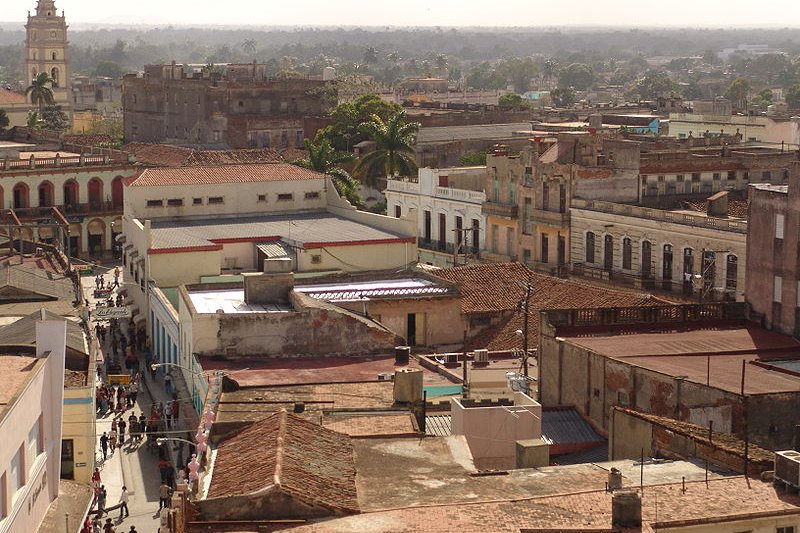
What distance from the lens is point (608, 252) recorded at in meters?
55.5

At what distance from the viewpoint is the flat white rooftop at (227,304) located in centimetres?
4228

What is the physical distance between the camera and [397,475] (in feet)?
78.4

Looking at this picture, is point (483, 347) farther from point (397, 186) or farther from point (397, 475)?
point (397, 186)

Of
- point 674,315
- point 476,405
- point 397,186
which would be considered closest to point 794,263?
point 674,315

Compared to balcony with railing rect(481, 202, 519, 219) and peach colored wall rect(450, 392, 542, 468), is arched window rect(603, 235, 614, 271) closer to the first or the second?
balcony with railing rect(481, 202, 519, 219)

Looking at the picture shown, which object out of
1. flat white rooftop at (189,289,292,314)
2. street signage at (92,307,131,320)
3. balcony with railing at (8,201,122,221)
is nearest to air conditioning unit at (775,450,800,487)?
flat white rooftop at (189,289,292,314)

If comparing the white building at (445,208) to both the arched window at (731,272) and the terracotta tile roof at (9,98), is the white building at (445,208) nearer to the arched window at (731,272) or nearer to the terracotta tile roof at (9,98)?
the arched window at (731,272)

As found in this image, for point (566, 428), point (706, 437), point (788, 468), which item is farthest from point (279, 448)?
point (566, 428)

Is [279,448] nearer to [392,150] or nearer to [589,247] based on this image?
[589,247]

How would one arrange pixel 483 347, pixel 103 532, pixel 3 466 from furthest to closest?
pixel 483 347 < pixel 103 532 < pixel 3 466

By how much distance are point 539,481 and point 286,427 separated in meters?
4.01

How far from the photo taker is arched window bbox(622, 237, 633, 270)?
5434 centimetres

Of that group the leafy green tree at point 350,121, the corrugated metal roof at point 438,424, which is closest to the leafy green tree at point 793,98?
the leafy green tree at point 350,121

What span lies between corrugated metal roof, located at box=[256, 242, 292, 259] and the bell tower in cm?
10184
